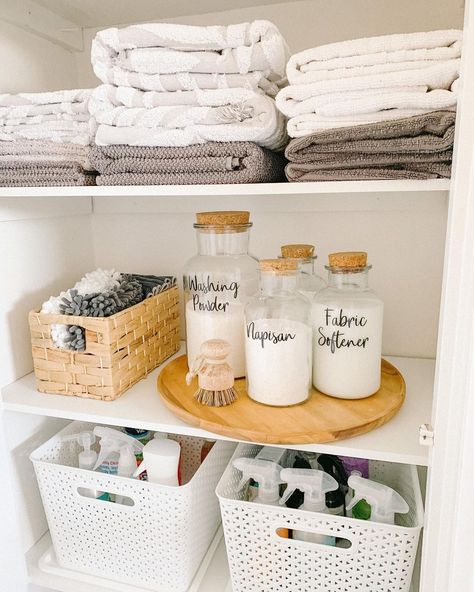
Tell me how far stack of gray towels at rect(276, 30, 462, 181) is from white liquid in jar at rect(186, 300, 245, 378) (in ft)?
0.94

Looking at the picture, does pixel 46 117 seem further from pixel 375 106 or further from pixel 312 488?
pixel 312 488

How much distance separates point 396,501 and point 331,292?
1.22 feet

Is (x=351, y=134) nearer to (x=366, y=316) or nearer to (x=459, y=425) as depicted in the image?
(x=366, y=316)

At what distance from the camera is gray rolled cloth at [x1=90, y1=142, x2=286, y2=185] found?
A: 776mm

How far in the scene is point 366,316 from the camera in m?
0.78

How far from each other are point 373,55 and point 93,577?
111 cm

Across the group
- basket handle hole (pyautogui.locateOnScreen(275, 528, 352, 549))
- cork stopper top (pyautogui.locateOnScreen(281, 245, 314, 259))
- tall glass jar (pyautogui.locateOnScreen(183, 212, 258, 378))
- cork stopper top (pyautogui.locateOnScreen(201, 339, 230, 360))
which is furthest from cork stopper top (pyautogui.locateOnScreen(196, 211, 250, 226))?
basket handle hole (pyautogui.locateOnScreen(275, 528, 352, 549))

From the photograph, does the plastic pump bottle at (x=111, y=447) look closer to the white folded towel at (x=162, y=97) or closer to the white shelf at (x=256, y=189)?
the white shelf at (x=256, y=189)

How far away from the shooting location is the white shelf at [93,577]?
95 cm

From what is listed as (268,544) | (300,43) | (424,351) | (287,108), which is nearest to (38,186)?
(287,108)

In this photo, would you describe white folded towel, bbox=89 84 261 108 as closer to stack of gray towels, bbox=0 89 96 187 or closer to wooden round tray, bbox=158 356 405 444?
stack of gray towels, bbox=0 89 96 187

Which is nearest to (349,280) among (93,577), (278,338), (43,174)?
(278,338)

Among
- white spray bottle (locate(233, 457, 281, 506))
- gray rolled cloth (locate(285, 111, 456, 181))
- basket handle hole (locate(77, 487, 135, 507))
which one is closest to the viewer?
gray rolled cloth (locate(285, 111, 456, 181))

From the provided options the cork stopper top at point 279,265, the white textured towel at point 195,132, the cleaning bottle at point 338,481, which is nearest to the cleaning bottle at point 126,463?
the cleaning bottle at point 338,481
